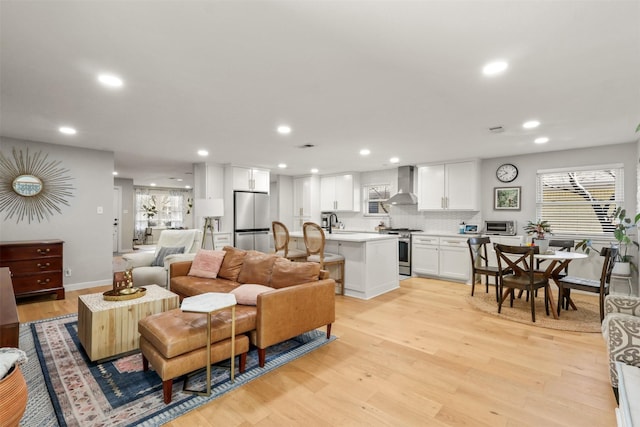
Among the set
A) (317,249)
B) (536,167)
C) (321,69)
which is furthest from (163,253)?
(536,167)

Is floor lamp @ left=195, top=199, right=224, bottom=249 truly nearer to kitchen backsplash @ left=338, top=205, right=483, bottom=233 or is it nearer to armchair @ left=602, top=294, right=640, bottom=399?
kitchen backsplash @ left=338, top=205, right=483, bottom=233

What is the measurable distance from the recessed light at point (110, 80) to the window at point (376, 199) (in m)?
5.86

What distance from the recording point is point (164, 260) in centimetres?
458

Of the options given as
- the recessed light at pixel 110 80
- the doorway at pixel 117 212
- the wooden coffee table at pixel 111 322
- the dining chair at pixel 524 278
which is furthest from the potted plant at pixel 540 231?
the doorway at pixel 117 212

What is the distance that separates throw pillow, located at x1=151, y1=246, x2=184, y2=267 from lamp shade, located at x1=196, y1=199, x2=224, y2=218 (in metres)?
1.07

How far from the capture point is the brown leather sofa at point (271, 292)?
8.29ft

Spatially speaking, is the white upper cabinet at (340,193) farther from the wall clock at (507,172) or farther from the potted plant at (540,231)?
the potted plant at (540,231)

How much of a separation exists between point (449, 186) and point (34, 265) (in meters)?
7.04

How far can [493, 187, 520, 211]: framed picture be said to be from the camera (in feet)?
18.6

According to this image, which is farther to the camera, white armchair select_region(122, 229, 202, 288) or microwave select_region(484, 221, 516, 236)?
microwave select_region(484, 221, 516, 236)

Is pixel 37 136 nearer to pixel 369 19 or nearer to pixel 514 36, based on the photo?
pixel 369 19

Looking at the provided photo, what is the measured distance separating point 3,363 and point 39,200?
5.00 m

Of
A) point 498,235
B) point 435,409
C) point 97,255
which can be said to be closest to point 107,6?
point 435,409

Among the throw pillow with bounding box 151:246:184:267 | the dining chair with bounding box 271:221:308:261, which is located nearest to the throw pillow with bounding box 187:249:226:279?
the throw pillow with bounding box 151:246:184:267
